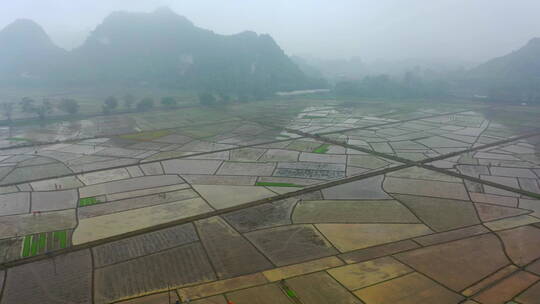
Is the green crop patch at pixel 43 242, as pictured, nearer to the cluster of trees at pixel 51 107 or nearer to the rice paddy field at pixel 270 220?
the rice paddy field at pixel 270 220

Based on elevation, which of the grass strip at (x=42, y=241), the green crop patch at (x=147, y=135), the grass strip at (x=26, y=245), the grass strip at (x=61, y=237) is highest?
the green crop patch at (x=147, y=135)

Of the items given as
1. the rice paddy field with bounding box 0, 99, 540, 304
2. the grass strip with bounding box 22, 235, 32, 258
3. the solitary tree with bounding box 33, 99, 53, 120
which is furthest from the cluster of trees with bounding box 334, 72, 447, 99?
the grass strip with bounding box 22, 235, 32, 258

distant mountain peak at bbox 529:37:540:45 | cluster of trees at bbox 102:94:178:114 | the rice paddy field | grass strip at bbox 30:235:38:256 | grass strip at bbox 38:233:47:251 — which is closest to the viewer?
the rice paddy field

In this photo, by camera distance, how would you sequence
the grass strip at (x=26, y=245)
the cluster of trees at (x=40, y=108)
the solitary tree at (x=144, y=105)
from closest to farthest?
the grass strip at (x=26, y=245)
the cluster of trees at (x=40, y=108)
the solitary tree at (x=144, y=105)

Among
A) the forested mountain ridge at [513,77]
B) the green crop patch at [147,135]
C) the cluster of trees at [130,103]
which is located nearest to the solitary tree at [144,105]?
the cluster of trees at [130,103]

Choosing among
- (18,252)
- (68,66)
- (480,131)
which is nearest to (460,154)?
(480,131)

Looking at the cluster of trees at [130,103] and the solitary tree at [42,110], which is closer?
the solitary tree at [42,110]

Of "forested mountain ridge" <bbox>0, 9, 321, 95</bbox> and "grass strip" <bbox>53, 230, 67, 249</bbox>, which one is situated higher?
"forested mountain ridge" <bbox>0, 9, 321, 95</bbox>

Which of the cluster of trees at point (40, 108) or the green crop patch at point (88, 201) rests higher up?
the cluster of trees at point (40, 108)

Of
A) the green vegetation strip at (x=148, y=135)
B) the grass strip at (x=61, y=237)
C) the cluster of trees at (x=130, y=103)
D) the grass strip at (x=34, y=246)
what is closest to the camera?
the grass strip at (x=34, y=246)

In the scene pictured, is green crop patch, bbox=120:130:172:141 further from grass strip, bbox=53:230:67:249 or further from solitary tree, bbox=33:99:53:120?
grass strip, bbox=53:230:67:249
